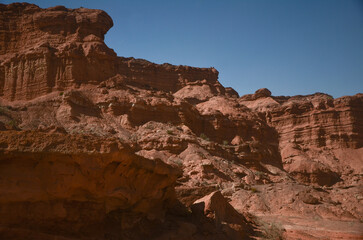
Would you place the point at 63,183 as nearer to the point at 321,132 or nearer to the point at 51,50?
the point at 51,50

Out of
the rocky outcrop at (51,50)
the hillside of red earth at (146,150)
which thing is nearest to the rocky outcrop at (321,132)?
the hillside of red earth at (146,150)

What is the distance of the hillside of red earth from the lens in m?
5.47

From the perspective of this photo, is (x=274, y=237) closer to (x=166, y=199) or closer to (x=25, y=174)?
(x=166, y=199)

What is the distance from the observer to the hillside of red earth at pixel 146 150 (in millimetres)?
5469

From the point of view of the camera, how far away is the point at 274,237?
9711mm

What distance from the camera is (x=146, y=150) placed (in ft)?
82.5

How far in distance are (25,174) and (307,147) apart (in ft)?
157

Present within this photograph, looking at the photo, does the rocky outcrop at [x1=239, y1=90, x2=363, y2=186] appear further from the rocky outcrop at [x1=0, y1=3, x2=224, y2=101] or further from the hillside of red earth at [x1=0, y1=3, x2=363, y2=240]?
the rocky outcrop at [x1=0, y1=3, x2=224, y2=101]

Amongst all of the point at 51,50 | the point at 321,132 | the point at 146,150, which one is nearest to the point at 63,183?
the point at 146,150

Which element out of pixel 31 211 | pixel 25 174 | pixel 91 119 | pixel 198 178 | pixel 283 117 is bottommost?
pixel 31 211

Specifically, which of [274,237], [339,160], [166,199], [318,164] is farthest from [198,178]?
[339,160]

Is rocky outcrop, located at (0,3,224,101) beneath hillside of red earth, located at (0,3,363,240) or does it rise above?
above

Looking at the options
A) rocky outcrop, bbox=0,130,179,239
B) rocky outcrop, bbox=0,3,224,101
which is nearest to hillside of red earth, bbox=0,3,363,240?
rocky outcrop, bbox=0,130,179,239

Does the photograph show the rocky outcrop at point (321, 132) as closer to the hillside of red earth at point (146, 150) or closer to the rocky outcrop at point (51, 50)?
the hillside of red earth at point (146, 150)
